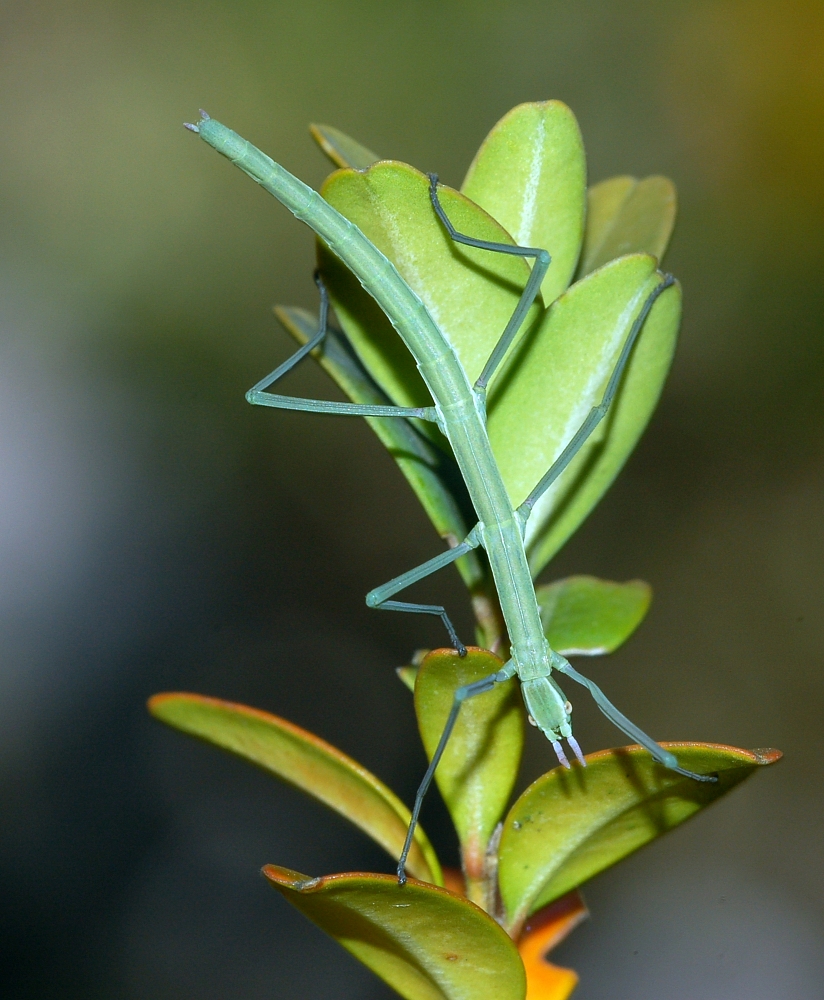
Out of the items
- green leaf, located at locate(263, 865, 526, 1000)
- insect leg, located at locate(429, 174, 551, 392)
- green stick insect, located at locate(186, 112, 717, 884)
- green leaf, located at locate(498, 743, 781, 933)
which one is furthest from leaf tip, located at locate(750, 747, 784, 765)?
insect leg, located at locate(429, 174, 551, 392)

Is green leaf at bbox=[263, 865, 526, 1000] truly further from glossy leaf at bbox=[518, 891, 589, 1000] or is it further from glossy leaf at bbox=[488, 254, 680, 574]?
glossy leaf at bbox=[488, 254, 680, 574]

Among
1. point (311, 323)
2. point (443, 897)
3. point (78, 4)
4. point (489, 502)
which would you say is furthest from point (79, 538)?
point (443, 897)

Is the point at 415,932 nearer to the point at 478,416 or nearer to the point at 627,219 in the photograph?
the point at 478,416

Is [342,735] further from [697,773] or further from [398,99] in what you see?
[697,773]

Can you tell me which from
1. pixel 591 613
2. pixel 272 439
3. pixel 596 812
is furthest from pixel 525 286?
pixel 272 439

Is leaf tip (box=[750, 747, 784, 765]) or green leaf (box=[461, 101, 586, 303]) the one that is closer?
leaf tip (box=[750, 747, 784, 765])

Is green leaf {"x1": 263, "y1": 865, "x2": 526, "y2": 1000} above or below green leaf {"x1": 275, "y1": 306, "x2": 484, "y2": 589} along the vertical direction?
below
